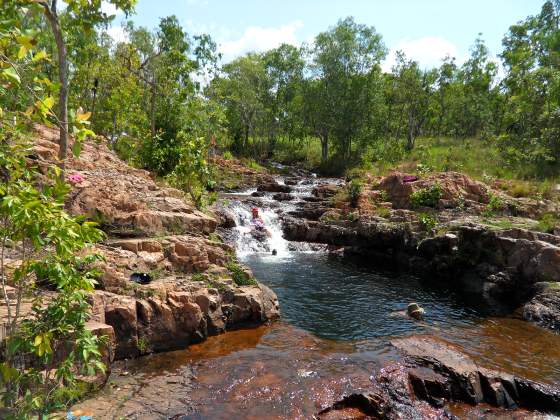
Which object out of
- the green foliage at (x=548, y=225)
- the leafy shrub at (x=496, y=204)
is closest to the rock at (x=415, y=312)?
the green foliage at (x=548, y=225)

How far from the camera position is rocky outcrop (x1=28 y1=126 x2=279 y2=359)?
830cm

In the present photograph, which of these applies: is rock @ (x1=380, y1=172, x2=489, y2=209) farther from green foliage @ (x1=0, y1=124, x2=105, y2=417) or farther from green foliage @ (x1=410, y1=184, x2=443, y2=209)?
green foliage @ (x1=0, y1=124, x2=105, y2=417)

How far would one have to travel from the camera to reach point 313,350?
9.36 metres

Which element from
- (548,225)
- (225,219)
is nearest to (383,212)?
(548,225)

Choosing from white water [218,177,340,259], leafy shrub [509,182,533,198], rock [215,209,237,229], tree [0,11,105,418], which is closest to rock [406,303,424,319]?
white water [218,177,340,259]

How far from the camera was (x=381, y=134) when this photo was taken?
137ft

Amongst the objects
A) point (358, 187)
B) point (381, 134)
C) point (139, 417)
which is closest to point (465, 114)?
point (381, 134)

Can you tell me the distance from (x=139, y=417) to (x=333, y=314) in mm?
7163

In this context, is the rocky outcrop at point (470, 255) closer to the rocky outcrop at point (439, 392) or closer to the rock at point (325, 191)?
the rocky outcrop at point (439, 392)

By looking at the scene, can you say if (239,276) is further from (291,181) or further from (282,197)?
(291,181)

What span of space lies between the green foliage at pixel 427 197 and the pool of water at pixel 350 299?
4.73 m

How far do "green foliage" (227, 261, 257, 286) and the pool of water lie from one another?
1544mm

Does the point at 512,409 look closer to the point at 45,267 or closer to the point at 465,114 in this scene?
the point at 45,267

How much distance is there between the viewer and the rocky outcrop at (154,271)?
830 centimetres
